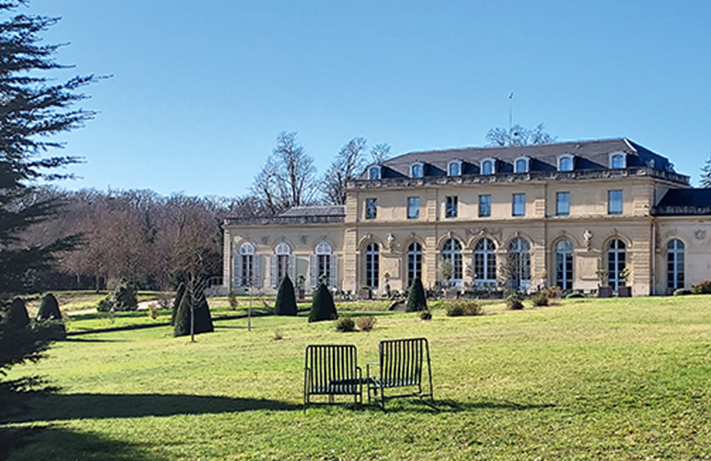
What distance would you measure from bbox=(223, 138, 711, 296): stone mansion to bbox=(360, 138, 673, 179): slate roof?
65mm

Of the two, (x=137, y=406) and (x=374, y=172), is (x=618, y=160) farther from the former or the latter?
(x=137, y=406)

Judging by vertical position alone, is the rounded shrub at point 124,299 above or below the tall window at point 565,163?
below

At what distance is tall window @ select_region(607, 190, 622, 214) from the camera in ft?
130

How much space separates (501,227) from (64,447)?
116ft

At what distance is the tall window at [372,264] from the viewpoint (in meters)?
46.5

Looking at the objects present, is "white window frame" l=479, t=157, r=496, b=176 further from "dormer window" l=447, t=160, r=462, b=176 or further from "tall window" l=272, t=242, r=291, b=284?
"tall window" l=272, t=242, r=291, b=284

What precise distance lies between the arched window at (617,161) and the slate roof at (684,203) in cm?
272

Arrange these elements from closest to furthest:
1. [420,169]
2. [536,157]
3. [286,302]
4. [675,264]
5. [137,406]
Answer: [137,406]
[286,302]
[675,264]
[536,157]
[420,169]

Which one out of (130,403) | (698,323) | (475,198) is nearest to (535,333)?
(698,323)

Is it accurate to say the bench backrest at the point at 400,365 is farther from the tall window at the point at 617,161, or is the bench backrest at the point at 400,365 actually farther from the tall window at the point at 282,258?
the tall window at the point at 282,258

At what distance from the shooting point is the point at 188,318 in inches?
1008

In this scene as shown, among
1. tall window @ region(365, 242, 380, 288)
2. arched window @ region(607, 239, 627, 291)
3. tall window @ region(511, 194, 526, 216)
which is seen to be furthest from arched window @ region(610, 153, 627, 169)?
tall window @ region(365, 242, 380, 288)

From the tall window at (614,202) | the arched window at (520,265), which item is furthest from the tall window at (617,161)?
the arched window at (520,265)

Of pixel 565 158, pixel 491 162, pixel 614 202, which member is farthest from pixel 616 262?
pixel 491 162
